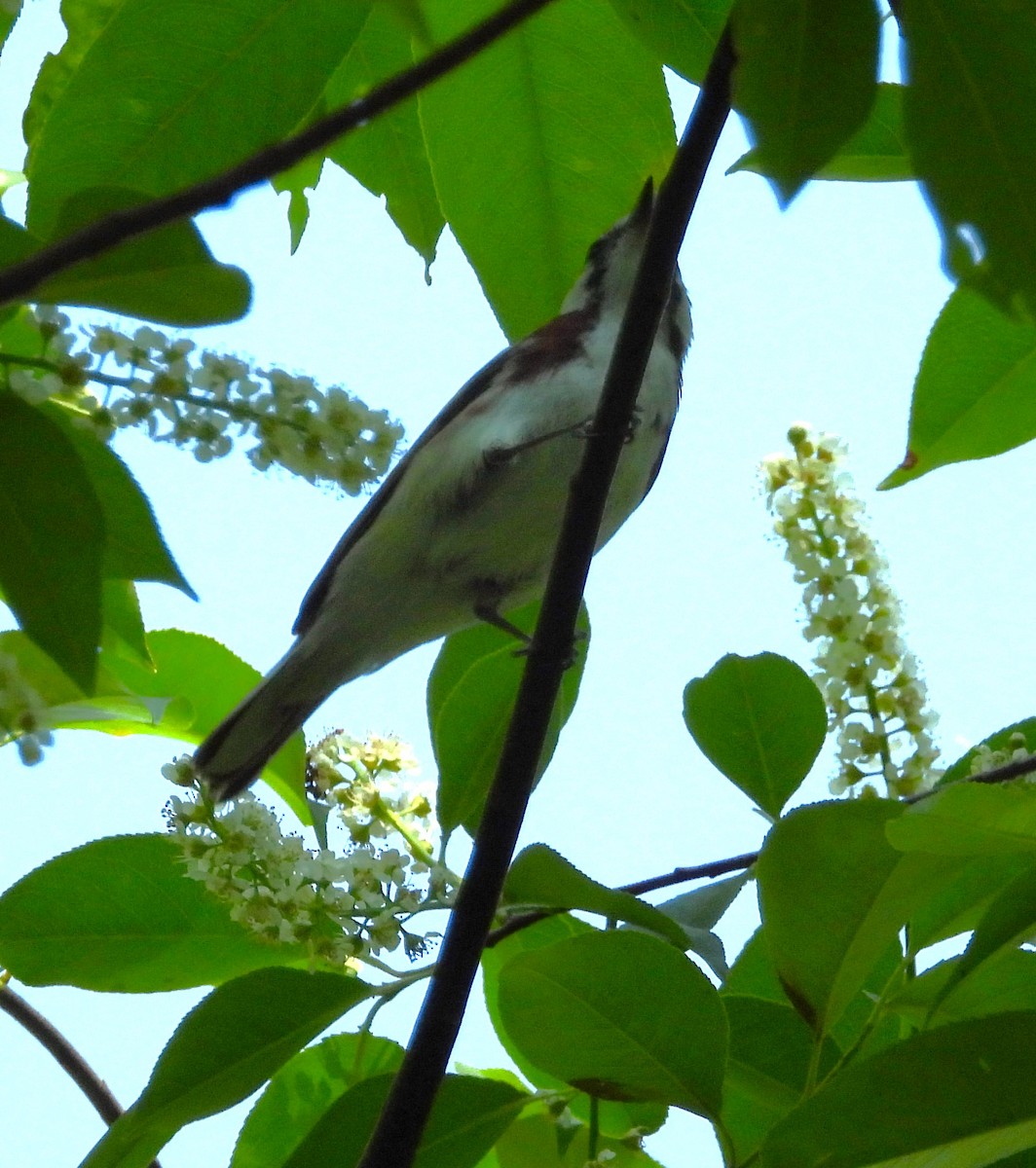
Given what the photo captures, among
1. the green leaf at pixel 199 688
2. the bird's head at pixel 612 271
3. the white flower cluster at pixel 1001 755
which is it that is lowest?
the white flower cluster at pixel 1001 755

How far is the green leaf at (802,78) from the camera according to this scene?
34.6 inches

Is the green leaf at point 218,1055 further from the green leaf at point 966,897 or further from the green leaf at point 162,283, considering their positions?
the green leaf at point 162,283

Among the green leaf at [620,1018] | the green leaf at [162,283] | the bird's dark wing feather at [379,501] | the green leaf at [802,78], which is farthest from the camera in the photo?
the bird's dark wing feather at [379,501]

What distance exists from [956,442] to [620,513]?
133 cm

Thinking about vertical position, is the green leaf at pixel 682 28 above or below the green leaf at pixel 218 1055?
above

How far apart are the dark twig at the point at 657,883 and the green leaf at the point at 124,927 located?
10.3 inches

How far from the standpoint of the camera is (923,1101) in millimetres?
1258

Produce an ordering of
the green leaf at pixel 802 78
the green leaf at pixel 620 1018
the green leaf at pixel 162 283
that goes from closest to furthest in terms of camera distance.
→ the green leaf at pixel 802 78 → the green leaf at pixel 162 283 → the green leaf at pixel 620 1018

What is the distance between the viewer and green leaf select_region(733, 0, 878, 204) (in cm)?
88

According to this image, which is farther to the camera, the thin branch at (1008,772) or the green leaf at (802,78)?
the thin branch at (1008,772)

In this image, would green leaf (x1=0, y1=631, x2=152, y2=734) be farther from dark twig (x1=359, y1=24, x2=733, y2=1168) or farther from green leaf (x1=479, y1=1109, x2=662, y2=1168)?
green leaf (x1=479, y1=1109, x2=662, y2=1168)

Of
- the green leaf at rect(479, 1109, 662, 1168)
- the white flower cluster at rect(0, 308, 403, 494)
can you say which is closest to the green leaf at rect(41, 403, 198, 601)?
the white flower cluster at rect(0, 308, 403, 494)

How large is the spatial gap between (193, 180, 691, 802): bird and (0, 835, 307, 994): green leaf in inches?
33.6

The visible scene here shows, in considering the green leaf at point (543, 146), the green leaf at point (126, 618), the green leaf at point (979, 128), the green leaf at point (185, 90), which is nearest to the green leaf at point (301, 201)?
the green leaf at point (543, 146)
